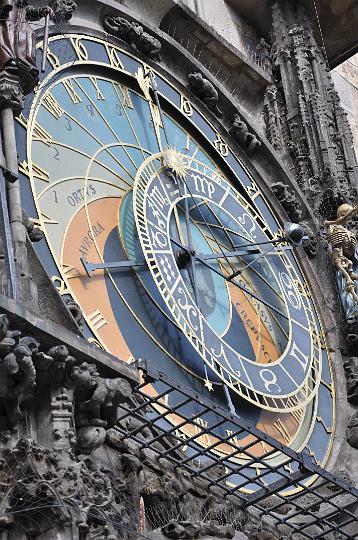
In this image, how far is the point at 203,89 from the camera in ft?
34.1

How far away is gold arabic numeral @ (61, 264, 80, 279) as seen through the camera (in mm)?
8258

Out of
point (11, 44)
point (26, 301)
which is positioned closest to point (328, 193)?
point (11, 44)

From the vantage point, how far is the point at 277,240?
32.6 ft

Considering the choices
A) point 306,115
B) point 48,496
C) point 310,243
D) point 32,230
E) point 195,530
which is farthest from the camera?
point 306,115

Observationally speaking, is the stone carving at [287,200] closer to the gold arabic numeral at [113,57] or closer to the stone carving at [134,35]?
the stone carving at [134,35]

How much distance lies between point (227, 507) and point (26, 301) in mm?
1652

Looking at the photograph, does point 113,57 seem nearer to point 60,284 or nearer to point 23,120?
point 23,120

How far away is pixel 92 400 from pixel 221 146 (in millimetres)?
3855

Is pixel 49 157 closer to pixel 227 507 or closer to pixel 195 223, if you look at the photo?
pixel 195 223


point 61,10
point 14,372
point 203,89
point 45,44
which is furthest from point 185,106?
point 14,372

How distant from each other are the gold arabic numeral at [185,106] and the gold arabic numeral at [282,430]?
2.25 meters

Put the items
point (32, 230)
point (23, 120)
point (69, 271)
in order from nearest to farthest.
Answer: point (32, 230), point (69, 271), point (23, 120)

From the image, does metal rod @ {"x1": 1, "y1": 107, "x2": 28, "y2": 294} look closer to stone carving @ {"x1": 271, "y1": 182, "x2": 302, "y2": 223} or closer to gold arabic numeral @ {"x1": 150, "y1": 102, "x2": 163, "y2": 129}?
gold arabic numeral @ {"x1": 150, "y1": 102, "x2": 163, "y2": 129}

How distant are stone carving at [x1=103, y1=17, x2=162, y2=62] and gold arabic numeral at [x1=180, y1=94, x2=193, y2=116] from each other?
1.01ft
